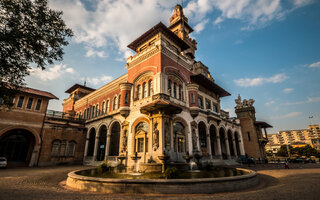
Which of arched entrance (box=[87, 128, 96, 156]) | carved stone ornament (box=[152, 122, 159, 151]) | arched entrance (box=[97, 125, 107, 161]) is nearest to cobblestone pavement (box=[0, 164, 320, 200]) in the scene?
carved stone ornament (box=[152, 122, 159, 151])

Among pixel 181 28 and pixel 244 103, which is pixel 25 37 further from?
pixel 244 103

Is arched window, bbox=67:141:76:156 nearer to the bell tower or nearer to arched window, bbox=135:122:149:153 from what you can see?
arched window, bbox=135:122:149:153

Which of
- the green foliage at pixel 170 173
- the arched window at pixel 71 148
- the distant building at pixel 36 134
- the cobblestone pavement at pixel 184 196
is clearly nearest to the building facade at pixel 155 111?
the arched window at pixel 71 148

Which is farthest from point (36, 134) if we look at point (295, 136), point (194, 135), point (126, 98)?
point (295, 136)

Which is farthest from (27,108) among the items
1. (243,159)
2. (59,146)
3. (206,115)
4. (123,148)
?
(243,159)

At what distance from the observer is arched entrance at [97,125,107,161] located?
2288cm

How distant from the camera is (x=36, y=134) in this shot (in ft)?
72.5

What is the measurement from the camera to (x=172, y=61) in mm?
19297

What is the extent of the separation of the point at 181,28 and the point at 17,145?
33397mm

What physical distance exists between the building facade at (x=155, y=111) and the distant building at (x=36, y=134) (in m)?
2.80

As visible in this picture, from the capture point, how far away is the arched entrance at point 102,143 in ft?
75.0

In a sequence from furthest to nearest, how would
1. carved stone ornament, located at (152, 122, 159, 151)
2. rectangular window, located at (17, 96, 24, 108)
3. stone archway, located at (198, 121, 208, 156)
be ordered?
stone archway, located at (198, 121, 208, 156), rectangular window, located at (17, 96, 24, 108), carved stone ornament, located at (152, 122, 159, 151)

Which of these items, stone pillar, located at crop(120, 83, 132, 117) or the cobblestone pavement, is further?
stone pillar, located at crop(120, 83, 132, 117)

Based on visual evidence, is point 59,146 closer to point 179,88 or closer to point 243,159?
point 179,88
